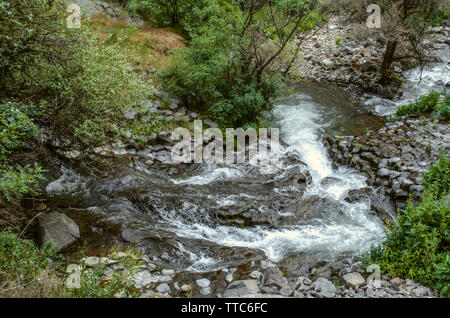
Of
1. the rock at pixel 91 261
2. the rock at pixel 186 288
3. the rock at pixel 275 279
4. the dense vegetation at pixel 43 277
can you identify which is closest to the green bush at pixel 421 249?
the rock at pixel 275 279

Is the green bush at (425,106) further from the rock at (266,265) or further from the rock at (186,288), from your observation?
the rock at (186,288)

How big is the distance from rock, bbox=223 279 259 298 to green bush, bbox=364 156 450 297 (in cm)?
216

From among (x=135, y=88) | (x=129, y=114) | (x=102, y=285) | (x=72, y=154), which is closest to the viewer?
(x=102, y=285)

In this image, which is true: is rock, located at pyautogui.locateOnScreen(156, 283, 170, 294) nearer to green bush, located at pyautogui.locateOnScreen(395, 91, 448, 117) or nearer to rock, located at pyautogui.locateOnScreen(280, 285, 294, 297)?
rock, located at pyautogui.locateOnScreen(280, 285, 294, 297)

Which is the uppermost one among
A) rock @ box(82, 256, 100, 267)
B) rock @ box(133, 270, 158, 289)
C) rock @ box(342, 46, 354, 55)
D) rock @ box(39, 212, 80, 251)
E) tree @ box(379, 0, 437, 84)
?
tree @ box(379, 0, 437, 84)

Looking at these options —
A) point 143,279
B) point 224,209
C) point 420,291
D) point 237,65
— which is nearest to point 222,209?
point 224,209

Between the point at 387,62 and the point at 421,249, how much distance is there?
37.2ft

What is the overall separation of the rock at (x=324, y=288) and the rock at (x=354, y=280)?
0.99 ft

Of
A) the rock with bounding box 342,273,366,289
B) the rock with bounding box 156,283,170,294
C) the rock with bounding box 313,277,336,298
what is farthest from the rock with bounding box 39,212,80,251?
the rock with bounding box 342,273,366,289

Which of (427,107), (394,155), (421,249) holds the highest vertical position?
(427,107)

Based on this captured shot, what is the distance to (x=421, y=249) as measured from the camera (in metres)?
5.05

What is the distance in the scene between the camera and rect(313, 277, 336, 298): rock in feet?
15.6

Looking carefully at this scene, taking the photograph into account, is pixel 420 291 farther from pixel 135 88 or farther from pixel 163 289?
pixel 135 88

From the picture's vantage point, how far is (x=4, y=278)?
4.02 meters
